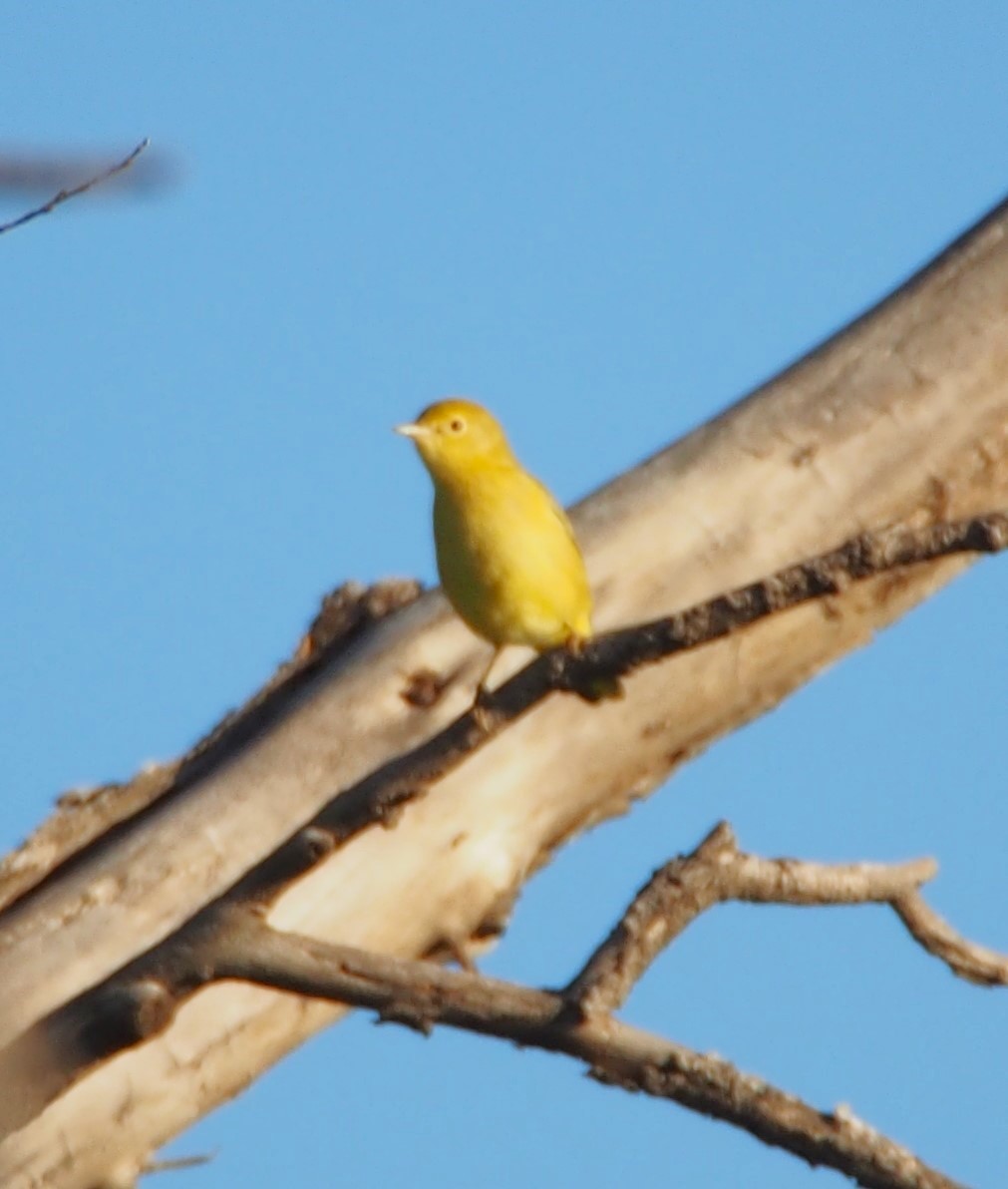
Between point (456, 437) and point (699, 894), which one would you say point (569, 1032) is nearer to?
point (699, 894)

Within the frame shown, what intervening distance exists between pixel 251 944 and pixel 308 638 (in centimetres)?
190

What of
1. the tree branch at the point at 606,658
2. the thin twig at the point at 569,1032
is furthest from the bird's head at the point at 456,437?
the thin twig at the point at 569,1032

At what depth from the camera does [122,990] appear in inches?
137

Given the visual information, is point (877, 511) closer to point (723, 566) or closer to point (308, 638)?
point (723, 566)

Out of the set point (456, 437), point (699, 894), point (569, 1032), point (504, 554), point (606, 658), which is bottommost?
point (569, 1032)

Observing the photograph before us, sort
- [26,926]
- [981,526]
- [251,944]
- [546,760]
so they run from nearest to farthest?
[981,526]
[251,944]
[26,926]
[546,760]

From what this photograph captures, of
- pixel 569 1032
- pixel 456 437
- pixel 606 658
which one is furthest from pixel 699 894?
pixel 456 437

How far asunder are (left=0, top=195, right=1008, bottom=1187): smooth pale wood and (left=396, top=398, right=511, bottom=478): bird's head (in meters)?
0.31

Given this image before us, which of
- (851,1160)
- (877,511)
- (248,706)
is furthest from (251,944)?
(877,511)

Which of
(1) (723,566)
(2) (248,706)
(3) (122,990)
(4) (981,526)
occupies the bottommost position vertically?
(4) (981,526)

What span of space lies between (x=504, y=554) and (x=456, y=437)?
64 cm

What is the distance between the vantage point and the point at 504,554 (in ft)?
15.8

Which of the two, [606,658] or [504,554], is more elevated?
[504,554]

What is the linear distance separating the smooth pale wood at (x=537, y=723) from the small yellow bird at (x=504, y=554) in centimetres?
20
